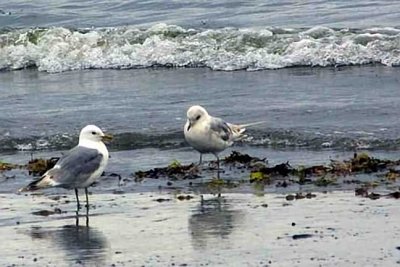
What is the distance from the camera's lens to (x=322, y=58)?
17422mm

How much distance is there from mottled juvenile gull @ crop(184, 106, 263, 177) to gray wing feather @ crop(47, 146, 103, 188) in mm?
1567

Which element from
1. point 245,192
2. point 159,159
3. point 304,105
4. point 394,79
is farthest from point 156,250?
point 394,79

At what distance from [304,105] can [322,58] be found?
3.66 m

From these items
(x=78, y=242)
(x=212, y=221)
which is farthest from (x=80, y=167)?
(x=78, y=242)

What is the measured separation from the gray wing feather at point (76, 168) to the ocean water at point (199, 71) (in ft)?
9.56

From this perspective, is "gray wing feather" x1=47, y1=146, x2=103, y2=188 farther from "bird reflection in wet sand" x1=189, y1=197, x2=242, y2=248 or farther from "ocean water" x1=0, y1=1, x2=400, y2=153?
"ocean water" x1=0, y1=1, x2=400, y2=153

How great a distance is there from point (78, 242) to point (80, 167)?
58.3 inches

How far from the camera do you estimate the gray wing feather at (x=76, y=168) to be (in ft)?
30.5

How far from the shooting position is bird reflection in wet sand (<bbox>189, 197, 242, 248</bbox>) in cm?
785

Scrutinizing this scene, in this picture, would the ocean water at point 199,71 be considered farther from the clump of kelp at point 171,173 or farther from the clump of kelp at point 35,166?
the clump of kelp at point 171,173

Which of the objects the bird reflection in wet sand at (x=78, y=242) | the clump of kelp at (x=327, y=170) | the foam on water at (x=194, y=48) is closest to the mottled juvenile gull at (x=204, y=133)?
the clump of kelp at (x=327, y=170)

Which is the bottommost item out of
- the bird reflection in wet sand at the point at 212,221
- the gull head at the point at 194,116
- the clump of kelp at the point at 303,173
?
the clump of kelp at the point at 303,173

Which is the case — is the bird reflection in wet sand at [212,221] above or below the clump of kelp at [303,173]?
above

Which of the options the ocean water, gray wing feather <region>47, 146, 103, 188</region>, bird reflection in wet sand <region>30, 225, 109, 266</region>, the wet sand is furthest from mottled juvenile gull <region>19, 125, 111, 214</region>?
the ocean water
